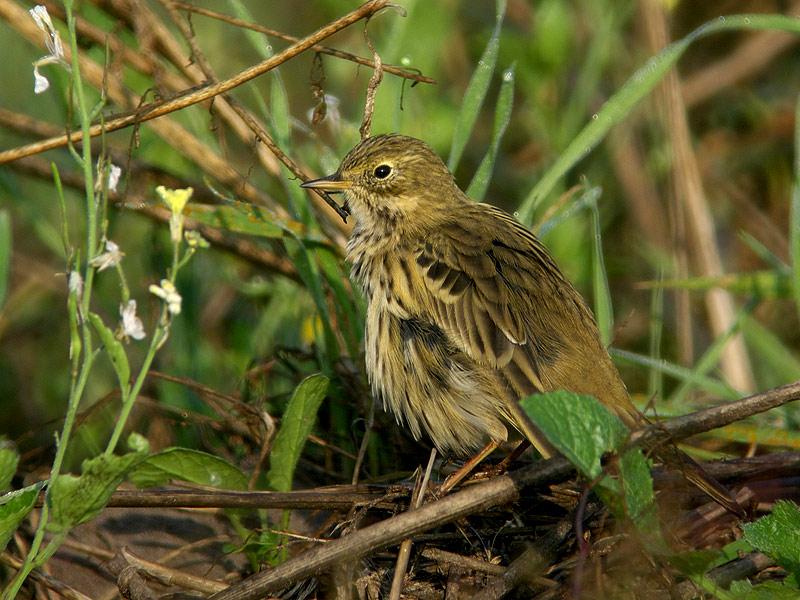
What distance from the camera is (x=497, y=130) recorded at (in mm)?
4301

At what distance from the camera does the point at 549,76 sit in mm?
6070

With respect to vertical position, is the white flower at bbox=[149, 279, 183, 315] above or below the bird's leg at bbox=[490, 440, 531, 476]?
above

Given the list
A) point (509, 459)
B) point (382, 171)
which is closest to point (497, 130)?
point (382, 171)

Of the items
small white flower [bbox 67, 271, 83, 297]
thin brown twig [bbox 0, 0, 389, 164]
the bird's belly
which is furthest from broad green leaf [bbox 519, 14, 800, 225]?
small white flower [bbox 67, 271, 83, 297]

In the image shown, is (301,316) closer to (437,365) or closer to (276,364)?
(276,364)

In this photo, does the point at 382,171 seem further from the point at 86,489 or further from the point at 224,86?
A: the point at 86,489

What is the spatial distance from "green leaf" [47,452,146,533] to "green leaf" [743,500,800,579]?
5.32 ft

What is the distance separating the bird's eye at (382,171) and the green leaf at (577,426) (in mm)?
1637

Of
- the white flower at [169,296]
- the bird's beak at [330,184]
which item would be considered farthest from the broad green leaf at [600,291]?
the white flower at [169,296]

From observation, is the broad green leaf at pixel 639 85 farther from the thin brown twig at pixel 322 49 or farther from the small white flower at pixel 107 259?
the small white flower at pixel 107 259

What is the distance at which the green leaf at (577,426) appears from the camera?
2.83 m

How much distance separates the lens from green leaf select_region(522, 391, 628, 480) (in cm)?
283

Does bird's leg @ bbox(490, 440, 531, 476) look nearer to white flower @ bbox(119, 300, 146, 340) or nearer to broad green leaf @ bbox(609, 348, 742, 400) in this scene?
broad green leaf @ bbox(609, 348, 742, 400)

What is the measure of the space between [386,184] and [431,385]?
3.01 ft
